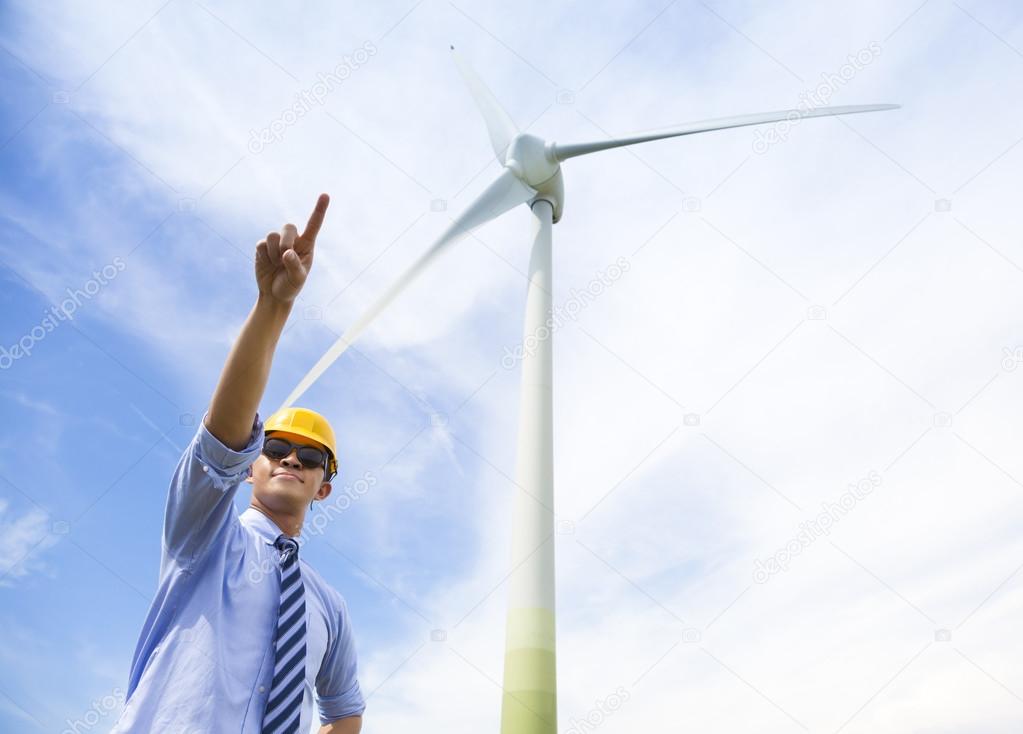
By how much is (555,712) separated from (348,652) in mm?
5607

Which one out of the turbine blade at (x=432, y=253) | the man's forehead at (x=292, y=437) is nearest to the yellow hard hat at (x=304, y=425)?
the man's forehead at (x=292, y=437)

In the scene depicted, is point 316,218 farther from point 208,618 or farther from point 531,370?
point 531,370

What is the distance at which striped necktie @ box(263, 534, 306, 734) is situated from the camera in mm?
3496

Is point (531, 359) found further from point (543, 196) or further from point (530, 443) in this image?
point (543, 196)

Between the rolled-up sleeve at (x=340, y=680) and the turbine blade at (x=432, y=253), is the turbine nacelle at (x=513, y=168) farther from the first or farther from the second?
the rolled-up sleeve at (x=340, y=680)

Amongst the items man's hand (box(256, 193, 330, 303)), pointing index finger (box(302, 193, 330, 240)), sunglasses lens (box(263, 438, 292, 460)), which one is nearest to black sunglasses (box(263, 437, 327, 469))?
sunglasses lens (box(263, 438, 292, 460))

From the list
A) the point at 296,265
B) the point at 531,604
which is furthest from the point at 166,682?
the point at 531,604

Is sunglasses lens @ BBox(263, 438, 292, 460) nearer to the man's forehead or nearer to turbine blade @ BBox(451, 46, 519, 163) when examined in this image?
the man's forehead

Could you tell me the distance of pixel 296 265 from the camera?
3.13 metres

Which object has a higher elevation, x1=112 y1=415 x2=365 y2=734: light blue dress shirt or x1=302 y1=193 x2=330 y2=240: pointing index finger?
x1=302 y1=193 x2=330 y2=240: pointing index finger

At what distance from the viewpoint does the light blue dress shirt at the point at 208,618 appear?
3.20 metres

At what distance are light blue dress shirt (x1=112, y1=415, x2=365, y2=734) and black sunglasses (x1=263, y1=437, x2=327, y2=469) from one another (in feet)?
2.97

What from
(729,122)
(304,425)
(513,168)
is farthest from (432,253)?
(304,425)

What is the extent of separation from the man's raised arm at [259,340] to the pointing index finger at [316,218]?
0.05 m
